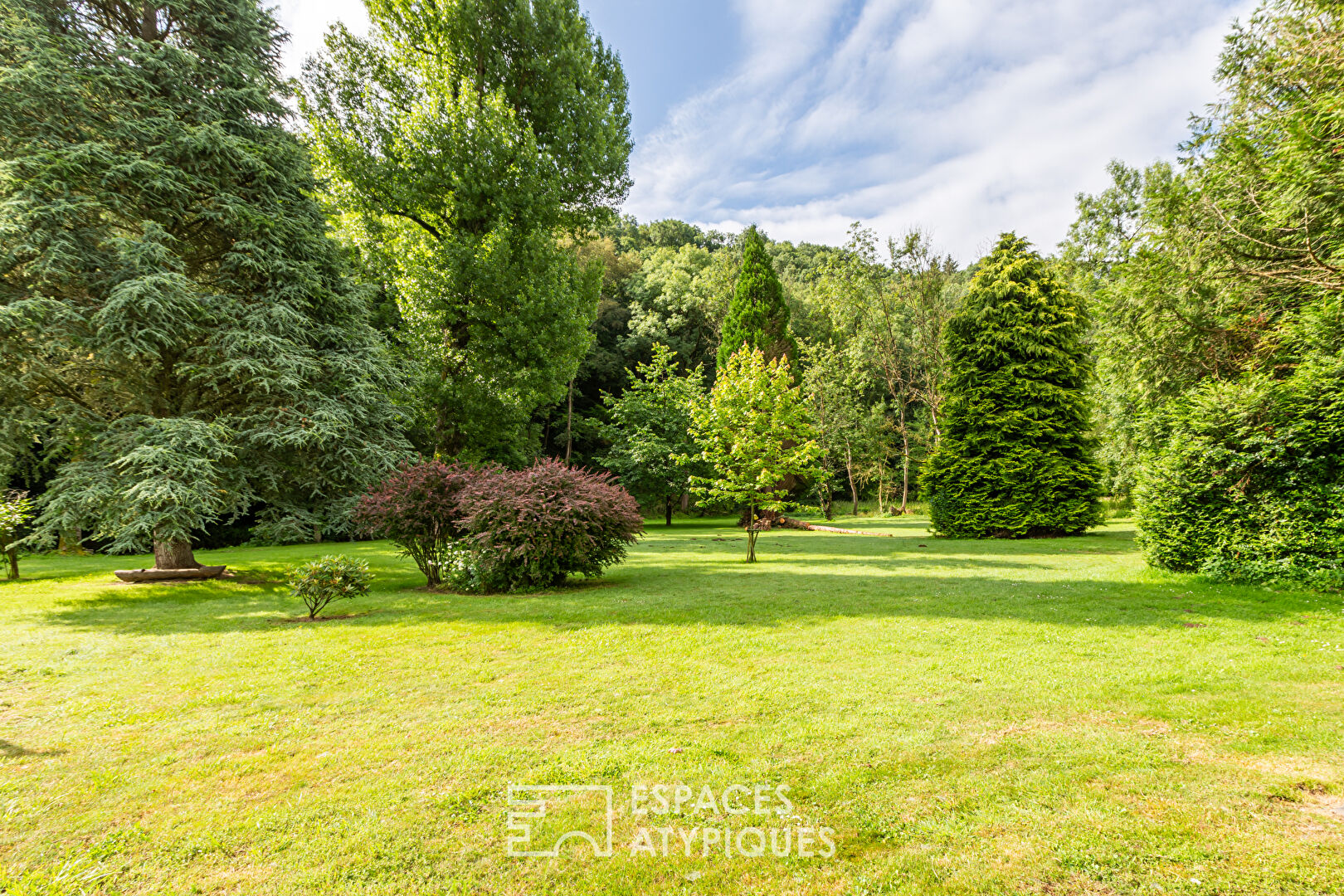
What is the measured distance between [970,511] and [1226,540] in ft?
30.5

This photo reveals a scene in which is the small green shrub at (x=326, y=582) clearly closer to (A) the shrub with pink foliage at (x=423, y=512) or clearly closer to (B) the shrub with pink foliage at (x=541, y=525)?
(B) the shrub with pink foliage at (x=541, y=525)

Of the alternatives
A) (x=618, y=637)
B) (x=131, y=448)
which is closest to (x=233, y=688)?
(x=618, y=637)

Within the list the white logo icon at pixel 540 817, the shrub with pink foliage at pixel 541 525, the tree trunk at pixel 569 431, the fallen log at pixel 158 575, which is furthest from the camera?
the tree trunk at pixel 569 431

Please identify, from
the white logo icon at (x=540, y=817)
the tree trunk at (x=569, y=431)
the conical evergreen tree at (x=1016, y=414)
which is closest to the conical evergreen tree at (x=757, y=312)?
the conical evergreen tree at (x=1016, y=414)

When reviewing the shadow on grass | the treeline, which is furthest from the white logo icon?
the treeline

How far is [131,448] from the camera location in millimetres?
10258

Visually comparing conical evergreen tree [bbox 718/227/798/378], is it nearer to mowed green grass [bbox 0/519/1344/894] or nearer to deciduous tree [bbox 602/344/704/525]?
deciduous tree [bbox 602/344/704/525]

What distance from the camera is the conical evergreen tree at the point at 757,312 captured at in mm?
25250

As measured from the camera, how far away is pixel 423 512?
1059 cm

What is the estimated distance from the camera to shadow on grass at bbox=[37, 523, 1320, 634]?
7457 mm

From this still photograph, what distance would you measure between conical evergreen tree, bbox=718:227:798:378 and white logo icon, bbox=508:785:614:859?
2308 centimetres

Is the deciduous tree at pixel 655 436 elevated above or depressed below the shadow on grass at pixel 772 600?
above

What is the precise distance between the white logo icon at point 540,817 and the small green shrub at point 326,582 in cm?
656

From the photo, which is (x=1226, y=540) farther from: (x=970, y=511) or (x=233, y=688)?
(x=233, y=688)
